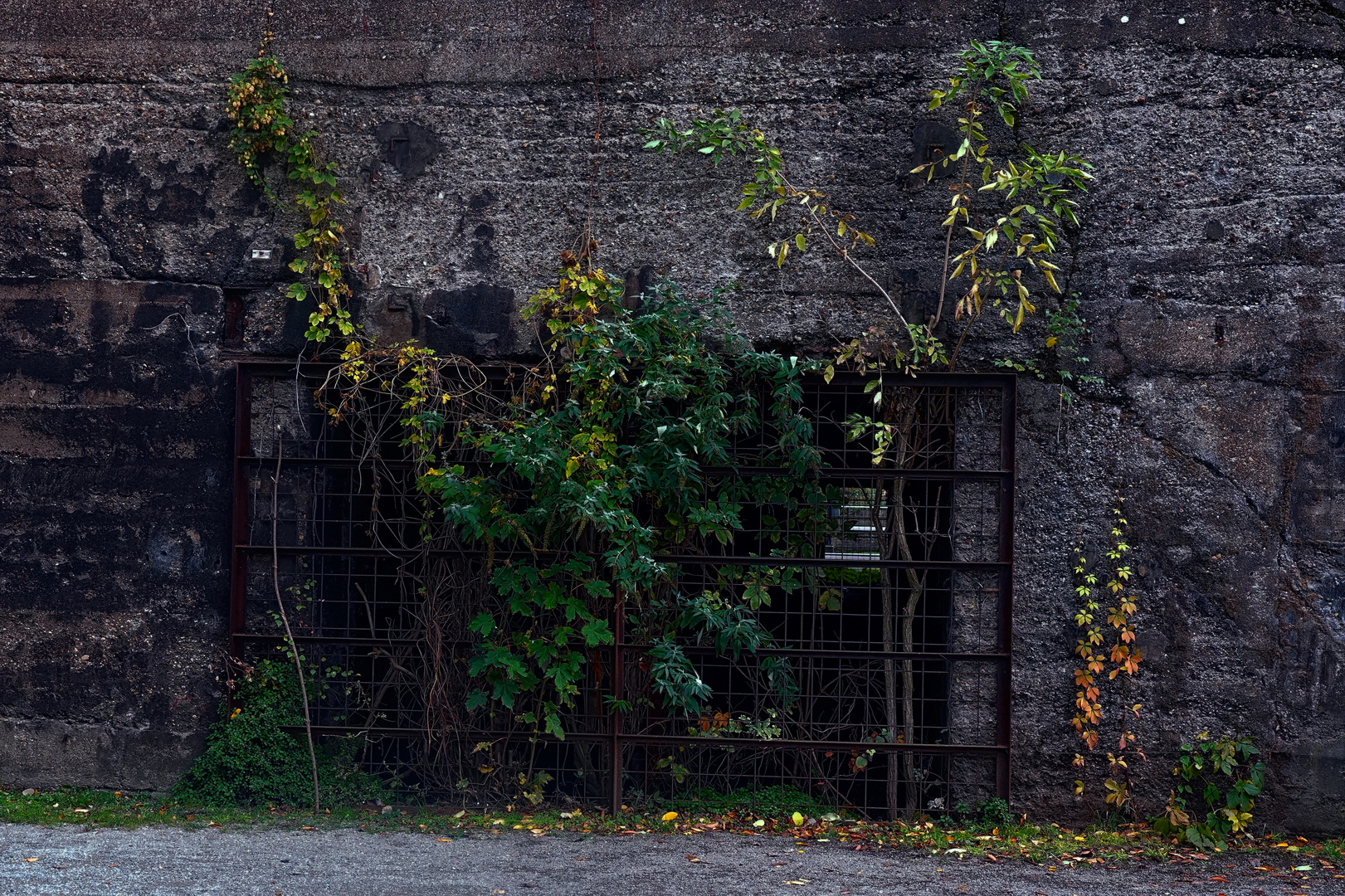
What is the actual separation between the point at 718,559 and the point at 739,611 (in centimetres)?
25

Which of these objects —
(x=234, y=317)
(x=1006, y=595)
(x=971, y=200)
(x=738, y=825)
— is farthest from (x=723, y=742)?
(x=234, y=317)

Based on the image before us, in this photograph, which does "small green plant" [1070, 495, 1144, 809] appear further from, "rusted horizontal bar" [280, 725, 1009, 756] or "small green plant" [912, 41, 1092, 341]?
"small green plant" [912, 41, 1092, 341]

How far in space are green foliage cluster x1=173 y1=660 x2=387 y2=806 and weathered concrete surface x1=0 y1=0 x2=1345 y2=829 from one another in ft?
0.66

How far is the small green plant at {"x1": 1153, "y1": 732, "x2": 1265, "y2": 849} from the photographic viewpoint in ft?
13.4

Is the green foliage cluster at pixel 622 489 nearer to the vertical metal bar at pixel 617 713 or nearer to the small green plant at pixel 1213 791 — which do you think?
the vertical metal bar at pixel 617 713

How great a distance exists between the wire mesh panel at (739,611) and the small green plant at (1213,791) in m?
0.74

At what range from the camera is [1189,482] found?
13.9ft

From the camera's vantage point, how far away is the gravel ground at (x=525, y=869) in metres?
3.51

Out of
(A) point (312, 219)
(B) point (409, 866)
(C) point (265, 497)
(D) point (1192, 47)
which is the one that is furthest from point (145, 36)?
(D) point (1192, 47)

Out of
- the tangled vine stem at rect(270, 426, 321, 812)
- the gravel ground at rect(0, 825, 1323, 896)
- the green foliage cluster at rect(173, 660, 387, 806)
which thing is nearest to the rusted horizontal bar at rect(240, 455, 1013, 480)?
the tangled vine stem at rect(270, 426, 321, 812)

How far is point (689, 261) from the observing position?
4.43 metres

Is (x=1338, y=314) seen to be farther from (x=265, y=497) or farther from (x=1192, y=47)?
(x=265, y=497)

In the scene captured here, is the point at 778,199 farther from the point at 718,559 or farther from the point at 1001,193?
the point at 718,559

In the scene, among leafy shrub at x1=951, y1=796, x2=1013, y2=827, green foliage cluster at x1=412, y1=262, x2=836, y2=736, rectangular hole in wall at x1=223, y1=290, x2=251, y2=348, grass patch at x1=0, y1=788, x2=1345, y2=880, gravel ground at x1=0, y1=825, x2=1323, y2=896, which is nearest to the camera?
gravel ground at x1=0, y1=825, x2=1323, y2=896
